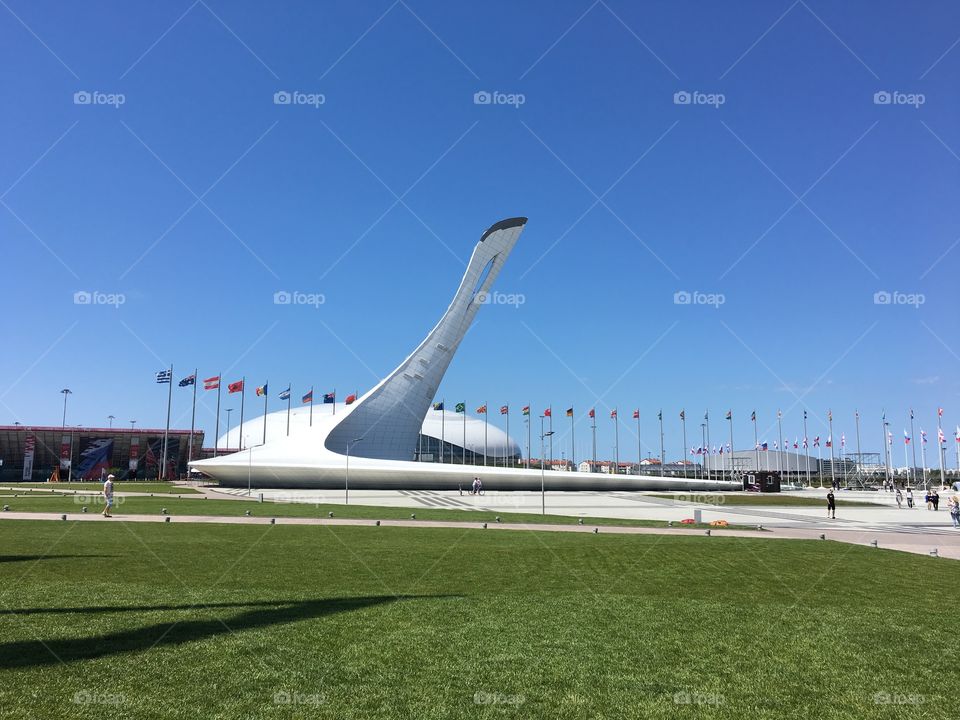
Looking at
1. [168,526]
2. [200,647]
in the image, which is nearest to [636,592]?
[200,647]

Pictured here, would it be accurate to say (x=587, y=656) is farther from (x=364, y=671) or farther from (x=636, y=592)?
(x=636, y=592)

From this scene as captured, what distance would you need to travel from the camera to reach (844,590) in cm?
1067

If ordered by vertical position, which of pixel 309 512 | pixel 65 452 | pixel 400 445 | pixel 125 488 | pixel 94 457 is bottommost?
pixel 125 488
